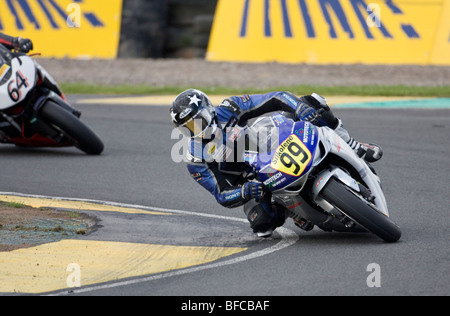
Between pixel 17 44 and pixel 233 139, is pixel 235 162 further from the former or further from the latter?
pixel 17 44

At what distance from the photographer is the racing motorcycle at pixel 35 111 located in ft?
39.0

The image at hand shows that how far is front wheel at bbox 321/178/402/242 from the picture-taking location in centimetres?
687

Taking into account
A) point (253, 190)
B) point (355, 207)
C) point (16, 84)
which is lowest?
point (355, 207)

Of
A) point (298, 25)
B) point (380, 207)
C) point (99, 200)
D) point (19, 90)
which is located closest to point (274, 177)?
point (380, 207)

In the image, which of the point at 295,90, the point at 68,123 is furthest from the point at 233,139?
the point at 295,90

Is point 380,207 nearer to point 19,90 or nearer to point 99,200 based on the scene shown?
point 99,200

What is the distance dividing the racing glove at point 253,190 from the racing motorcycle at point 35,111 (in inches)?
205

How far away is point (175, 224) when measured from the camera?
27.6 ft

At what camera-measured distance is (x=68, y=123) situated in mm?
11898

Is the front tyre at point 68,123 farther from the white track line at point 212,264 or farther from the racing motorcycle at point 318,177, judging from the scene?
the racing motorcycle at point 318,177

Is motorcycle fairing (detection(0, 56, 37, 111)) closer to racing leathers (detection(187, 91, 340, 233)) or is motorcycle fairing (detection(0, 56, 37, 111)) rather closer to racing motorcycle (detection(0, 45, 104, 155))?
racing motorcycle (detection(0, 45, 104, 155))

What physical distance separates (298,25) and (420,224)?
1133 cm

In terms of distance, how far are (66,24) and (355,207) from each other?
49.8ft

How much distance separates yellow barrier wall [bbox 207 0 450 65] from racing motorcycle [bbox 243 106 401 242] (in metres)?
11.2
